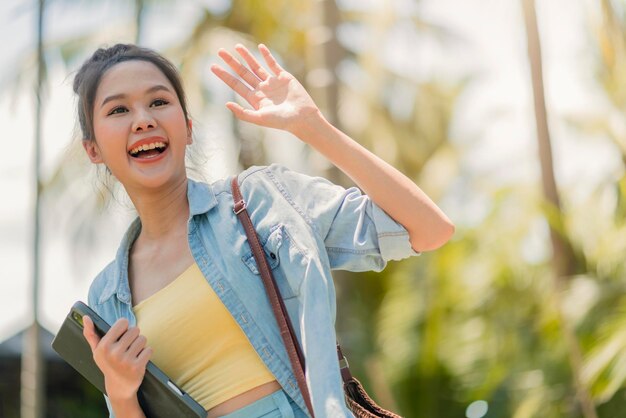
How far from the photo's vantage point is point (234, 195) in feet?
7.94

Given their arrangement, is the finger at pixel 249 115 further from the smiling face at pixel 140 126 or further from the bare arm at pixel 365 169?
the smiling face at pixel 140 126

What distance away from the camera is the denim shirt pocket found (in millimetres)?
2264

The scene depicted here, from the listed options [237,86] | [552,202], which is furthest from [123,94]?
[552,202]

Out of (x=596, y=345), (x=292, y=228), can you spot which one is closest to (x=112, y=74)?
(x=292, y=228)

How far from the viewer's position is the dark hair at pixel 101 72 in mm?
2586

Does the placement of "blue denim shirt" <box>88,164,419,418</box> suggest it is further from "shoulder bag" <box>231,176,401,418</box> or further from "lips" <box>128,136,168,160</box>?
"lips" <box>128,136,168,160</box>

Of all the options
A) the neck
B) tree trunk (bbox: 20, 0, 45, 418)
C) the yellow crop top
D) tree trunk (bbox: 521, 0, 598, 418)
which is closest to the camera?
the yellow crop top

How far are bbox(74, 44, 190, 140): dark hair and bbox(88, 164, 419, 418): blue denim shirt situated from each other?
1.31 ft

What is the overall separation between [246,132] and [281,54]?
170 cm

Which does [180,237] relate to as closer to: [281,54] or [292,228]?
[292,228]

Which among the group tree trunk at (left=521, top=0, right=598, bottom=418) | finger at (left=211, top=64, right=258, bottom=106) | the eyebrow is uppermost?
the eyebrow

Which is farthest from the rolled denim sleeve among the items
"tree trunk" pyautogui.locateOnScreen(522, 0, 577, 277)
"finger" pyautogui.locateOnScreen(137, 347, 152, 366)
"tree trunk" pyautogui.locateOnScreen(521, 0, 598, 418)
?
"tree trunk" pyautogui.locateOnScreen(522, 0, 577, 277)

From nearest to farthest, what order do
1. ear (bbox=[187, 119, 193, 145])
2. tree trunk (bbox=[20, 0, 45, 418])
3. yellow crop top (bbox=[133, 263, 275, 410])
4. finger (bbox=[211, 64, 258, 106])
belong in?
A: yellow crop top (bbox=[133, 263, 275, 410]), finger (bbox=[211, 64, 258, 106]), ear (bbox=[187, 119, 193, 145]), tree trunk (bbox=[20, 0, 45, 418])

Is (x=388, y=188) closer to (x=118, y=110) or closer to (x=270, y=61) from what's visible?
(x=270, y=61)
